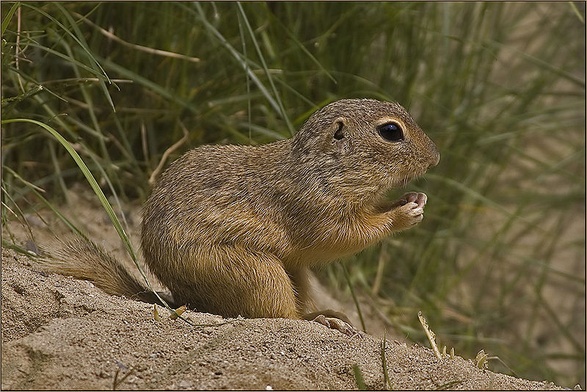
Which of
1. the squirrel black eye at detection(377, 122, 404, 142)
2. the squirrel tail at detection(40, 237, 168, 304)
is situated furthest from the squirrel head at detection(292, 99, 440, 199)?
the squirrel tail at detection(40, 237, 168, 304)

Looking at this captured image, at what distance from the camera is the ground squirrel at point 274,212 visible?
384 centimetres

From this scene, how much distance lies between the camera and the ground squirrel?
384cm

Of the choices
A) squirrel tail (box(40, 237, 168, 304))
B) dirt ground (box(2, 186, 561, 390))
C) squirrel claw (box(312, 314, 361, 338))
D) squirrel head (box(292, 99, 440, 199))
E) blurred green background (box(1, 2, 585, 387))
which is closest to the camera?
dirt ground (box(2, 186, 561, 390))

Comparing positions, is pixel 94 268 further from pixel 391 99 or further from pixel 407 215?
pixel 391 99

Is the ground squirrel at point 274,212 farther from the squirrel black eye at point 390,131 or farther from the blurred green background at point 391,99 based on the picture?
the blurred green background at point 391,99

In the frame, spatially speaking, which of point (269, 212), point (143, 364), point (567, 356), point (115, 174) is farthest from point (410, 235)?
point (143, 364)

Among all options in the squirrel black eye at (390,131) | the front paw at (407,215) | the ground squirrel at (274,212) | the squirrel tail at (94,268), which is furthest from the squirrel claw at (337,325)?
the squirrel black eye at (390,131)

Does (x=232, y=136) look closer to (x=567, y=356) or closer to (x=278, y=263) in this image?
(x=278, y=263)

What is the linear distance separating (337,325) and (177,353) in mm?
857

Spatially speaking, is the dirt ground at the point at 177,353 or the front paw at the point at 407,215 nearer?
the dirt ground at the point at 177,353

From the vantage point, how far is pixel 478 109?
23.2 feet

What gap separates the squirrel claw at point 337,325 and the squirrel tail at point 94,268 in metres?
0.71

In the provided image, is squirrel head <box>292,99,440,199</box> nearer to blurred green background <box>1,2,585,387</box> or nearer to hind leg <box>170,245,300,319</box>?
blurred green background <box>1,2,585,387</box>

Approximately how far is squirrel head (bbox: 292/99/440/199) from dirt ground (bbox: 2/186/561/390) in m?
0.76
